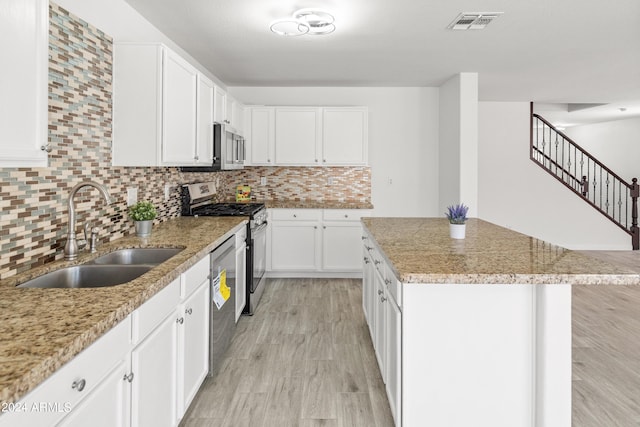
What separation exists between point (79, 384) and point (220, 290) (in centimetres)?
152

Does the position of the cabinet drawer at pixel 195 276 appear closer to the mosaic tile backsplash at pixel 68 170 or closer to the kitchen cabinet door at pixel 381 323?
the mosaic tile backsplash at pixel 68 170

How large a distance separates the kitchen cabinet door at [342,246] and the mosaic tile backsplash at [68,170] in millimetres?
2415

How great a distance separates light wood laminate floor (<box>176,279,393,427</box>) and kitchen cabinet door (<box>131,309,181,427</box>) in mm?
431

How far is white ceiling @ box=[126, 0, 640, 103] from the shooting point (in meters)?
2.83

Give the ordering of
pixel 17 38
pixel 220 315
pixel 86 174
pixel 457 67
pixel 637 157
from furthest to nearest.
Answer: pixel 637 157
pixel 457 67
pixel 220 315
pixel 86 174
pixel 17 38

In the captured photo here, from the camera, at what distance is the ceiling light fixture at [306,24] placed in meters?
2.87

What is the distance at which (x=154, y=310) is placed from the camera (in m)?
1.56

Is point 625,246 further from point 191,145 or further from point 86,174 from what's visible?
point 86,174

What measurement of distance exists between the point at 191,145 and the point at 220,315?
1.28 meters

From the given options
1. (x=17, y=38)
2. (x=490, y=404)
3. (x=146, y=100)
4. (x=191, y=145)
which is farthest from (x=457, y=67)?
(x=17, y=38)

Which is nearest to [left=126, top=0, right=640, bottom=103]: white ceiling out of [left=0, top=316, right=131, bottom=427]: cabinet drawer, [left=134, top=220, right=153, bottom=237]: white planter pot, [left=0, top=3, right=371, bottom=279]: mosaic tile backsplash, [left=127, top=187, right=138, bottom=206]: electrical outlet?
[left=0, top=3, right=371, bottom=279]: mosaic tile backsplash

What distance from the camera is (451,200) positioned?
501 centimetres

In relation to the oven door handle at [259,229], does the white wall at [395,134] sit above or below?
above

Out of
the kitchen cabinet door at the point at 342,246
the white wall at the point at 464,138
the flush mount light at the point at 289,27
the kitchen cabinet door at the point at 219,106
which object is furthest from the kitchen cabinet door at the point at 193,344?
the white wall at the point at 464,138
